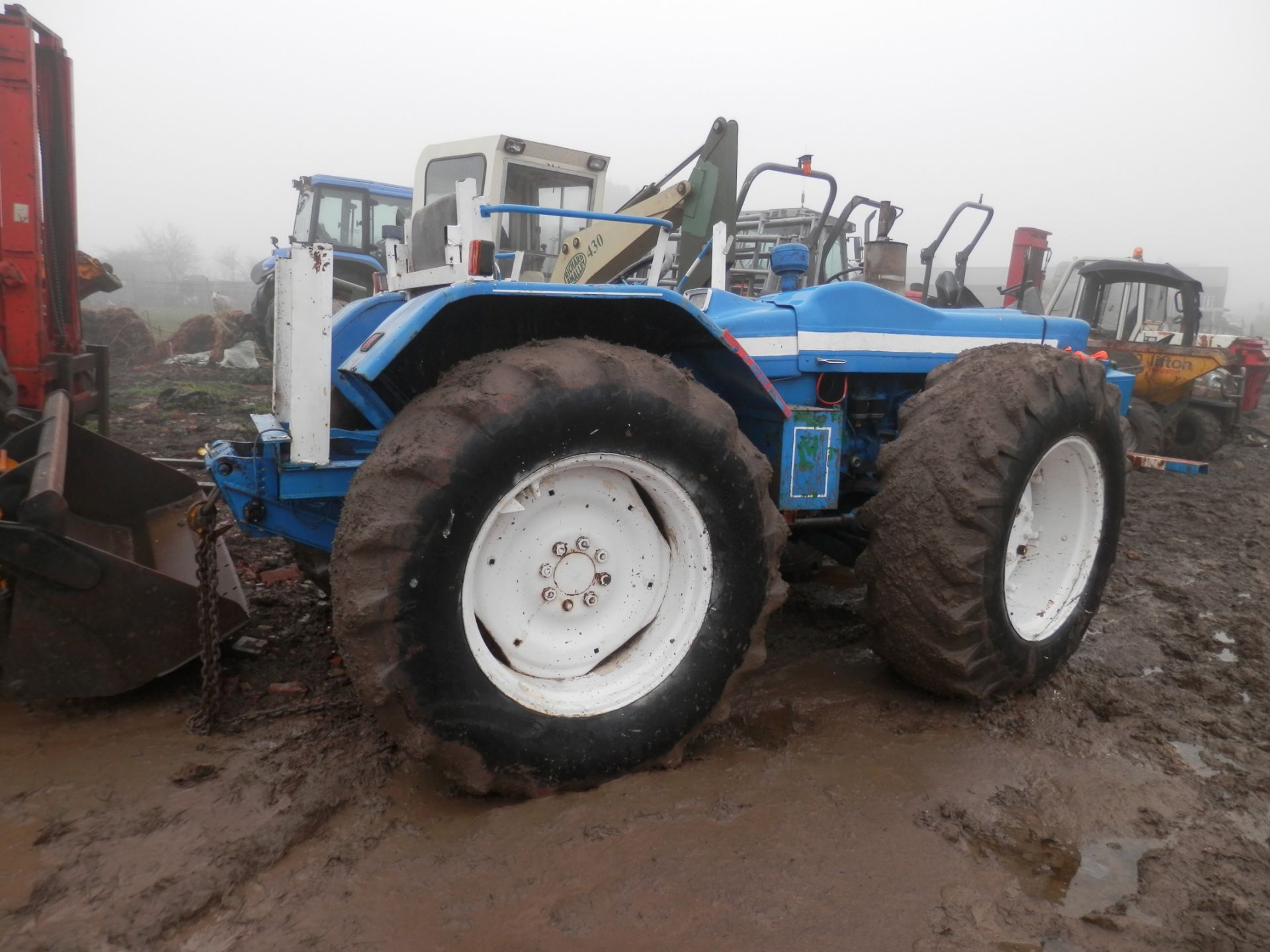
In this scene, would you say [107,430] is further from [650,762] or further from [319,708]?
[650,762]

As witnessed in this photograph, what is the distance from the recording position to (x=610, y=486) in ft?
8.01

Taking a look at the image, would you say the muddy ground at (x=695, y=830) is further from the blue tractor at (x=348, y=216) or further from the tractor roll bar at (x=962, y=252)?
the blue tractor at (x=348, y=216)

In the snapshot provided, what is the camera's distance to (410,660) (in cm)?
199

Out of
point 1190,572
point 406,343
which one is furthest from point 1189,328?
point 406,343

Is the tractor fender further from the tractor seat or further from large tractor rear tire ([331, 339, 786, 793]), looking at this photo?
the tractor seat

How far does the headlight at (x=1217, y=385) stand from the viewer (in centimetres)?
1059

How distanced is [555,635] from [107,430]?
381 centimetres

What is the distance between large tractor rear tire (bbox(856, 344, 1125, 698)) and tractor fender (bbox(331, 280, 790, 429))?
1.68ft

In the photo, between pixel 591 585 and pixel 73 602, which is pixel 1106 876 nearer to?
pixel 591 585

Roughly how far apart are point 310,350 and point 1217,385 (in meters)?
11.8

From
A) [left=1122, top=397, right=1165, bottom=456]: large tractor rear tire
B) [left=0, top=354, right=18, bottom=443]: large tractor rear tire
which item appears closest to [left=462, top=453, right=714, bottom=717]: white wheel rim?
[left=0, top=354, right=18, bottom=443]: large tractor rear tire

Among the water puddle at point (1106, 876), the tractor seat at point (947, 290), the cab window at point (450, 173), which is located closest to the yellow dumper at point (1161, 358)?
the tractor seat at point (947, 290)

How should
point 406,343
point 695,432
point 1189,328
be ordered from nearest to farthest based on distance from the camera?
point 406,343 < point 695,432 < point 1189,328

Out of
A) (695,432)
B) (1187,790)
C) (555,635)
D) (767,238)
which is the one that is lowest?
(1187,790)
